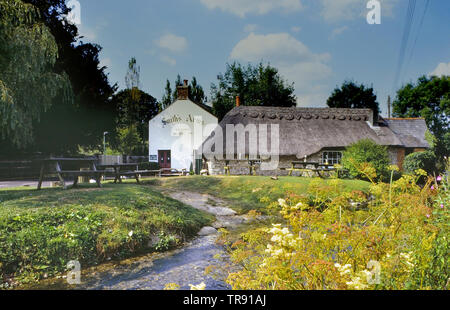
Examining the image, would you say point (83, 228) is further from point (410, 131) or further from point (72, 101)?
point (410, 131)

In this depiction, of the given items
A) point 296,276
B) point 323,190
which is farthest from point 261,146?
point 296,276

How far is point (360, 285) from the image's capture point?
2.15m

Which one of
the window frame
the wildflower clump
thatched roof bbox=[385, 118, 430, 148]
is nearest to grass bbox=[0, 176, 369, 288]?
the wildflower clump

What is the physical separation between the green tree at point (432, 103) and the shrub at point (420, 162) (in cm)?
480

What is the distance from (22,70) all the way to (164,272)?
769 centimetres

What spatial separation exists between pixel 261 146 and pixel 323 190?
14.1 metres

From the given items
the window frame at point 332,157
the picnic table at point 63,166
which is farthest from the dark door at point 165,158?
the picnic table at point 63,166

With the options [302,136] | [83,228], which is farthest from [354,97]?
[83,228]

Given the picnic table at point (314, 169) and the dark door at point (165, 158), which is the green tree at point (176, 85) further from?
the picnic table at point (314, 169)

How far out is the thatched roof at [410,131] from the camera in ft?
67.8

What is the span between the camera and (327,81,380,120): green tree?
27.7 m

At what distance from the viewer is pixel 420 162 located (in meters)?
17.4
